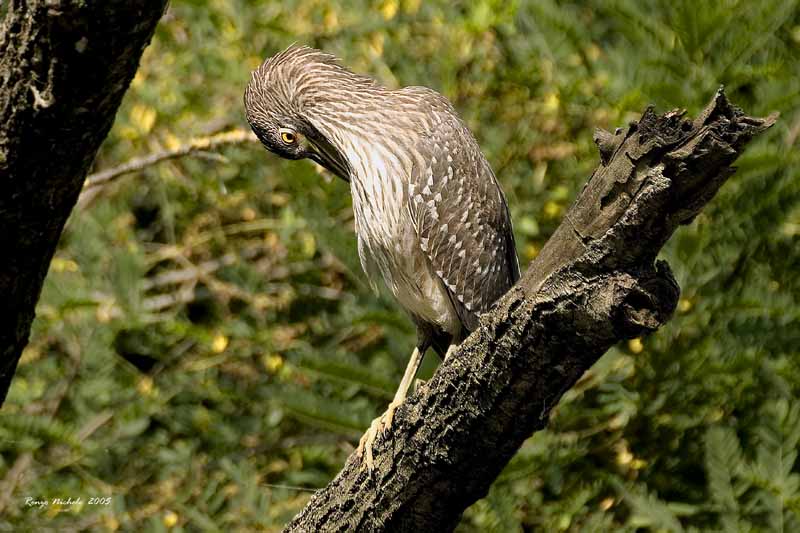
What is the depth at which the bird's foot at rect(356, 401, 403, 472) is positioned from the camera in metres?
2.77

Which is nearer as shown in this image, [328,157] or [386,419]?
[386,419]

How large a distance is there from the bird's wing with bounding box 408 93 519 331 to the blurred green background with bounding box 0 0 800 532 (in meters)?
0.45

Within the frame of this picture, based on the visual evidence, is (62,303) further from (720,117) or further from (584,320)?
(720,117)

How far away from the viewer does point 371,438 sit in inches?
119

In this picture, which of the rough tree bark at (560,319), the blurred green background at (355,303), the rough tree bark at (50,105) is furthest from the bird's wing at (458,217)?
the rough tree bark at (50,105)

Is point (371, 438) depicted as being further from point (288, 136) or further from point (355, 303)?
point (355, 303)

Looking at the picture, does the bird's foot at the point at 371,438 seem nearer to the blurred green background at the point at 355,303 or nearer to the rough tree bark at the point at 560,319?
the rough tree bark at the point at 560,319

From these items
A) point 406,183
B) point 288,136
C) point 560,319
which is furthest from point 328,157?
point 560,319

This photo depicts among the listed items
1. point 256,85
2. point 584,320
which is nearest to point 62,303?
point 256,85

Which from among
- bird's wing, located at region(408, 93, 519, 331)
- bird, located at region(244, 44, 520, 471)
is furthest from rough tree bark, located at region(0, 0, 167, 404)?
bird's wing, located at region(408, 93, 519, 331)

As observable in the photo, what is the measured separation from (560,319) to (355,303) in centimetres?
263

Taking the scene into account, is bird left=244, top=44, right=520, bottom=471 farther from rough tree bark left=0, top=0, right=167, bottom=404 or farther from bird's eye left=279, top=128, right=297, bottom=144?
rough tree bark left=0, top=0, right=167, bottom=404

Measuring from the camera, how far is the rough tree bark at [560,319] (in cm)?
183

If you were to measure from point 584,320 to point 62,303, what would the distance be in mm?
3020
